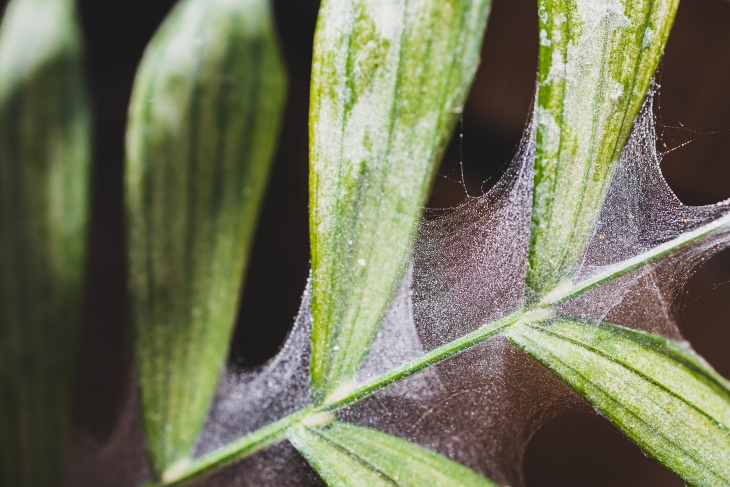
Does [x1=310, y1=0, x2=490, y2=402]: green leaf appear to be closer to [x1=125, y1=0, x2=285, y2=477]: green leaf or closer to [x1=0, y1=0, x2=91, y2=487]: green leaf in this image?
[x1=125, y1=0, x2=285, y2=477]: green leaf

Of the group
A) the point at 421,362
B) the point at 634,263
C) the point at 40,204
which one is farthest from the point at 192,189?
the point at 634,263

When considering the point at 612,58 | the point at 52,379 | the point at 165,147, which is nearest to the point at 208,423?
the point at 52,379

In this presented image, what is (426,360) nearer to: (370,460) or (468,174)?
(370,460)

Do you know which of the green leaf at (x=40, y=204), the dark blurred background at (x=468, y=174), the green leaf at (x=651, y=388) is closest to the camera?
the green leaf at (x=40, y=204)

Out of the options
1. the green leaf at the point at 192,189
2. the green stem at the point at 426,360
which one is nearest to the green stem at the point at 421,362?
the green stem at the point at 426,360

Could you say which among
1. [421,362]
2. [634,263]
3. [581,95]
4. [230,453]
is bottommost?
[230,453]

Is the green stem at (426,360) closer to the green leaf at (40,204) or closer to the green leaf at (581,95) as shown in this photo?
the green leaf at (581,95)

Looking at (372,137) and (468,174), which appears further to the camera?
(468,174)
